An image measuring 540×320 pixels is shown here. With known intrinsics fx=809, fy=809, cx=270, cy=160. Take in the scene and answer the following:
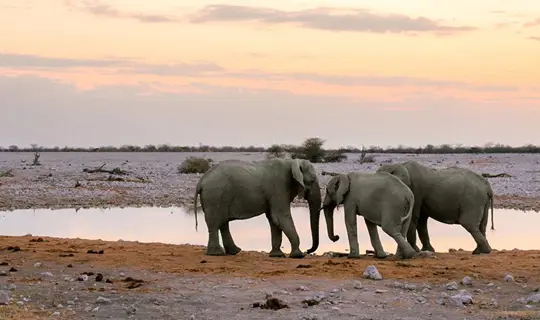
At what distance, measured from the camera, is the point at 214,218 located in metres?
14.6

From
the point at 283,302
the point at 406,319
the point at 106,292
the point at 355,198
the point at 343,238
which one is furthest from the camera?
the point at 343,238

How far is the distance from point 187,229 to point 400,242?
9063 mm

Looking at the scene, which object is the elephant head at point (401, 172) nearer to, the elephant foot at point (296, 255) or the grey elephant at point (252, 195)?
the grey elephant at point (252, 195)

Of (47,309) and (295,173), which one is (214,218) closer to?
(295,173)

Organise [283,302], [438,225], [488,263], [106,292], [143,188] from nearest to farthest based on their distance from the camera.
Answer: [283,302] < [106,292] < [488,263] < [438,225] < [143,188]

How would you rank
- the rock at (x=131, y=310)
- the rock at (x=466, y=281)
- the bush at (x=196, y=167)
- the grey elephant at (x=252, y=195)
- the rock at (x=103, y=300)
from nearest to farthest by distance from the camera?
the rock at (x=131, y=310) → the rock at (x=103, y=300) → the rock at (x=466, y=281) → the grey elephant at (x=252, y=195) → the bush at (x=196, y=167)

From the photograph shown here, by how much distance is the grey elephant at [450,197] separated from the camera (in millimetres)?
15266

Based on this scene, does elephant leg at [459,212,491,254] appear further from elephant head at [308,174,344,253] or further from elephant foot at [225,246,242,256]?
elephant foot at [225,246,242,256]

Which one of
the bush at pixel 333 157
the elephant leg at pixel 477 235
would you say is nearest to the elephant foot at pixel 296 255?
the elephant leg at pixel 477 235

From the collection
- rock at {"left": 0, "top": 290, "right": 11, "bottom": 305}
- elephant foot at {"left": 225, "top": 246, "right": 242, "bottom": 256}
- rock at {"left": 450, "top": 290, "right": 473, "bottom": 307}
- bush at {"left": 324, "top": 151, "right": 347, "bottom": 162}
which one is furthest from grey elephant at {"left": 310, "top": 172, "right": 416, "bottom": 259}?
bush at {"left": 324, "top": 151, "right": 347, "bottom": 162}

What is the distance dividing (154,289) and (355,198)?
5.16 m

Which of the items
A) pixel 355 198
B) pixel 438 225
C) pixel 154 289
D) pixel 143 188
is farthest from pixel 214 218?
pixel 143 188

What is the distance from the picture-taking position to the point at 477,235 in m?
15.1

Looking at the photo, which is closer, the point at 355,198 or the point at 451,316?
the point at 451,316
